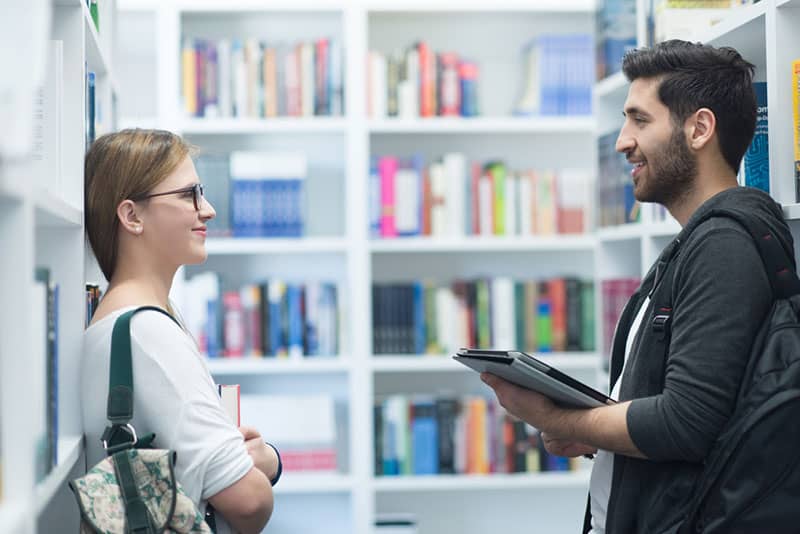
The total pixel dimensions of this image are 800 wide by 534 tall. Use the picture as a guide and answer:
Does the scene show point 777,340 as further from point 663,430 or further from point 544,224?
point 544,224

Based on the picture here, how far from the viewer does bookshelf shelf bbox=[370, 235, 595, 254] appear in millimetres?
3779

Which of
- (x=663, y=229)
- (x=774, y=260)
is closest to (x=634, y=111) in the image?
(x=774, y=260)

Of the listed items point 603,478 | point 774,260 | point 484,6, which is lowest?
point 603,478

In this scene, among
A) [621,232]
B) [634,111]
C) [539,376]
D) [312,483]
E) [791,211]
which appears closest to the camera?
[539,376]

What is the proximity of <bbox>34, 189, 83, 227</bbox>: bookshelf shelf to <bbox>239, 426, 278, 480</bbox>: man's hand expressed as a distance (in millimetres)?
516

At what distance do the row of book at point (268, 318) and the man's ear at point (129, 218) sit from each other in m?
1.91

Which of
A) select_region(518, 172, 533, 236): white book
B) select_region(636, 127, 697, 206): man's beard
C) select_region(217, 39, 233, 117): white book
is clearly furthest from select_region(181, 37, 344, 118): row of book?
select_region(636, 127, 697, 206): man's beard

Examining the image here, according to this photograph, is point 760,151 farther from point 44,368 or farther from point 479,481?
point 479,481

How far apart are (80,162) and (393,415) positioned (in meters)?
2.22

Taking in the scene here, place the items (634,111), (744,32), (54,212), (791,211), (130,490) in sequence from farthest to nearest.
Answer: (744,32) < (634,111) < (791,211) < (130,490) < (54,212)

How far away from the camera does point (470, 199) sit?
12.7ft

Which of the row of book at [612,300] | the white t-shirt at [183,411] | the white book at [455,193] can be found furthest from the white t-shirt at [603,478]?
the white book at [455,193]

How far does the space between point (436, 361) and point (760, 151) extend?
198cm

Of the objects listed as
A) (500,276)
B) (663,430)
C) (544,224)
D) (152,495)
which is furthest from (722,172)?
(500,276)
